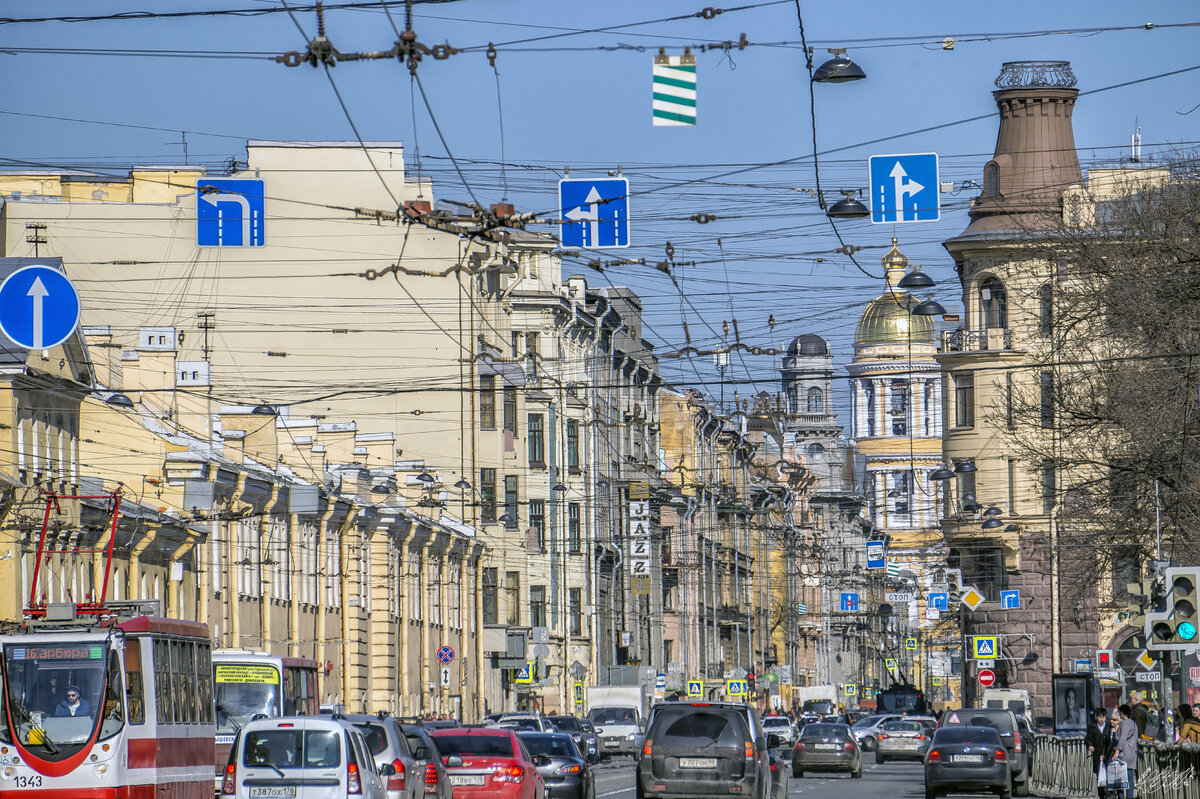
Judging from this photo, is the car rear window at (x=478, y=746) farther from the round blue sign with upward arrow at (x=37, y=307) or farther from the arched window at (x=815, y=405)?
the arched window at (x=815, y=405)

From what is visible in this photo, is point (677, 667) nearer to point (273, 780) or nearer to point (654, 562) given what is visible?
point (654, 562)

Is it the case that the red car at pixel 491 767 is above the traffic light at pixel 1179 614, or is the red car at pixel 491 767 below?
below

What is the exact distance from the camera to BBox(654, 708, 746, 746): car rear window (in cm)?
2466

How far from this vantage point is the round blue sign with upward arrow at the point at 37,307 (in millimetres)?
25156

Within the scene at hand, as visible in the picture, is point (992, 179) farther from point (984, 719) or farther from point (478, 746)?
point (478, 746)

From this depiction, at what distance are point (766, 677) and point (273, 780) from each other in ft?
255

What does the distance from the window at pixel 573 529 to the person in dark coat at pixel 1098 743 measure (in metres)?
41.6

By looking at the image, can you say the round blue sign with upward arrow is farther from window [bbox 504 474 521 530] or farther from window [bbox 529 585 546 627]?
window [bbox 529 585 546 627]

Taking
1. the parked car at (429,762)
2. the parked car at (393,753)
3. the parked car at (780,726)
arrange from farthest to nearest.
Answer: the parked car at (780,726)
the parked car at (429,762)
the parked car at (393,753)

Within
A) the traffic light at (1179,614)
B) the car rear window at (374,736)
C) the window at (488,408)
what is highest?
the window at (488,408)

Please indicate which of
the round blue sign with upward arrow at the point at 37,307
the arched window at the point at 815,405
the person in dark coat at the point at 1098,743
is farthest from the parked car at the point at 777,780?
the arched window at the point at 815,405

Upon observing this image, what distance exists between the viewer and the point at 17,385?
39.3 m

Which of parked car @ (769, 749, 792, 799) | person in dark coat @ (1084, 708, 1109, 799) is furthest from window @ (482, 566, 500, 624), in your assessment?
parked car @ (769, 749, 792, 799)

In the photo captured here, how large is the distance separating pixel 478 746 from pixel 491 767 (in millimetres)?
686
